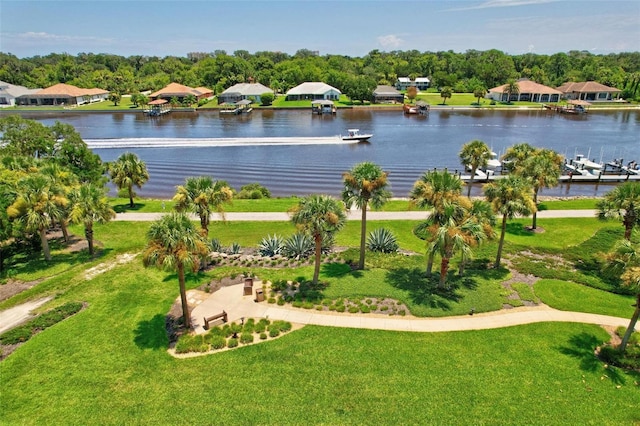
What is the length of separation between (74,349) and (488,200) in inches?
1044

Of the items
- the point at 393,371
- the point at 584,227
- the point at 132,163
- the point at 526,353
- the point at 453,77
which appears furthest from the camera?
the point at 453,77

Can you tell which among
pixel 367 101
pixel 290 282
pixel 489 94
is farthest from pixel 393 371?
pixel 489 94

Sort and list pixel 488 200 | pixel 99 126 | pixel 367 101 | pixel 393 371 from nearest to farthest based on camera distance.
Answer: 1. pixel 393 371
2. pixel 488 200
3. pixel 99 126
4. pixel 367 101

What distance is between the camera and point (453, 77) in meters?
150

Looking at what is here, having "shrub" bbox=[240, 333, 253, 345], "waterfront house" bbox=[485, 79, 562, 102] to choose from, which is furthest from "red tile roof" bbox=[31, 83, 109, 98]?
"shrub" bbox=[240, 333, 253, 345]

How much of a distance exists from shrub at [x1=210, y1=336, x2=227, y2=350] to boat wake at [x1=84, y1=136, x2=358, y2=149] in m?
60.9

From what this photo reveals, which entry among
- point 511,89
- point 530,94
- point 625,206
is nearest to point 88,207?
point 625,206

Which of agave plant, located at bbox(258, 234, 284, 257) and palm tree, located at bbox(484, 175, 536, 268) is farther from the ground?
palm tree, located at bbox(484, 175, 536, 268)

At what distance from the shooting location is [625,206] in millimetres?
28375

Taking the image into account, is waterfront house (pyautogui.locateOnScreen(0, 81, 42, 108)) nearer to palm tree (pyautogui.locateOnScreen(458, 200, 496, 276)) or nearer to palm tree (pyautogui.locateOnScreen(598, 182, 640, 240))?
palm tree (pyautogui.locateOnScreen(458, 200, 496, 276))

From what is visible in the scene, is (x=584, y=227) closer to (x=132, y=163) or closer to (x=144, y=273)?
(x=144, y=273)

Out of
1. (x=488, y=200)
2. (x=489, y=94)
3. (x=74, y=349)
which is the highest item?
(x=489, y=94)

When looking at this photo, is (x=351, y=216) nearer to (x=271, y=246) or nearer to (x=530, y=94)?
(x=271, y=246)

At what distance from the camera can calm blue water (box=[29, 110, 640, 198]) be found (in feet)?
197
